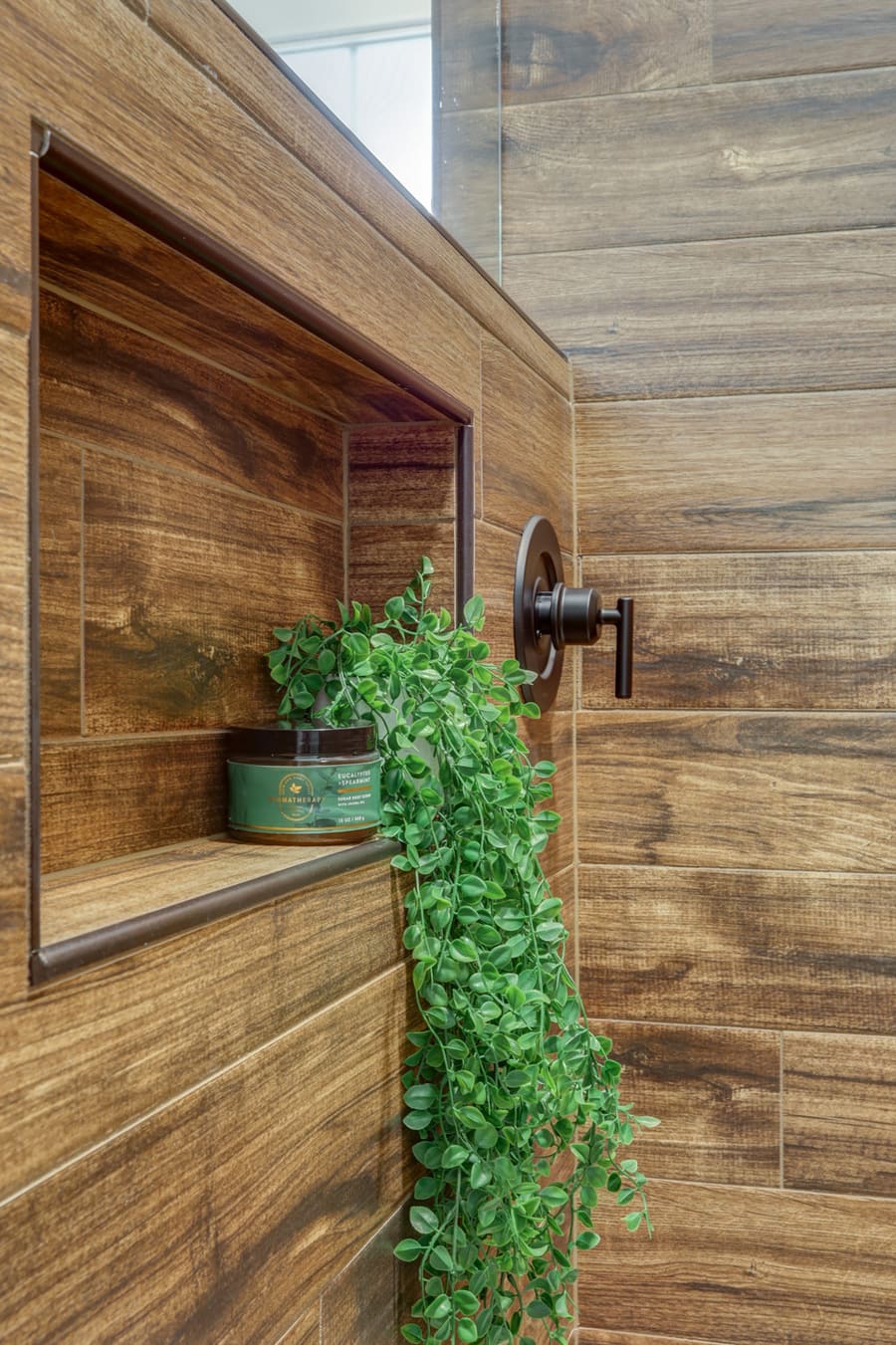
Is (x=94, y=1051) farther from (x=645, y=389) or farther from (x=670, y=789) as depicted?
(x=645, y=389)

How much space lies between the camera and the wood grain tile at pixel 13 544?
489 millimetres

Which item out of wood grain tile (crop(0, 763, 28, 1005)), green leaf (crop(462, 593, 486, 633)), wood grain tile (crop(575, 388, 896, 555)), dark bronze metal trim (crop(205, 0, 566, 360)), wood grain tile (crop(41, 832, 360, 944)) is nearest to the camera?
wood grain tile (crop(0, 763, 28, 1005))

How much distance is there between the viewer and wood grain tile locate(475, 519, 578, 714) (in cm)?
119

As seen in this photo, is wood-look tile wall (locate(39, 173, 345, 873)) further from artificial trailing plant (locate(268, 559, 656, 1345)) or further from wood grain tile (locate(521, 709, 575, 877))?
wood grain tile (locate(521, 709, 575, 877))

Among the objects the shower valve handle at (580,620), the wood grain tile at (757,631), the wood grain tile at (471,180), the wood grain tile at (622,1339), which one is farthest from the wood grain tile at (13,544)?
the wood grain tile at (622,1339)

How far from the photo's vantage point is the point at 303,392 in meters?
1.03

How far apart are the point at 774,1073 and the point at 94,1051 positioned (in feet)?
3.81

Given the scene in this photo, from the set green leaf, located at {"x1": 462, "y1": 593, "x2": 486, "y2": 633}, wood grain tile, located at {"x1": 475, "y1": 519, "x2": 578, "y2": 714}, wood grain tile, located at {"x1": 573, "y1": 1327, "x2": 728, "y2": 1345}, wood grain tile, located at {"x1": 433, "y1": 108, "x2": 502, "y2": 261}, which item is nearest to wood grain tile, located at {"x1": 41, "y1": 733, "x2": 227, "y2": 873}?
green leaf, located at {"x1": 462, "y1": 593, "x2": 486, "y2": 633}

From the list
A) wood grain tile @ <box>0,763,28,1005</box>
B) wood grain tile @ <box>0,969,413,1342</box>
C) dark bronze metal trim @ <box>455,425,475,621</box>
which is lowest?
wood grain tile @ <box>0,969,413,1342</box>

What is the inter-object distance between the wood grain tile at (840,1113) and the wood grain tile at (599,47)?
1219 mm

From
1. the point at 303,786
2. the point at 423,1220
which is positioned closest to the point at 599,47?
the point at 303,786

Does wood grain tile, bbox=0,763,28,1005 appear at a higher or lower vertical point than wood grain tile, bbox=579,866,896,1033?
higher

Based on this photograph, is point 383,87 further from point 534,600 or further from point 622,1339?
point 622,1339

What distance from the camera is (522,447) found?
1.34 m
